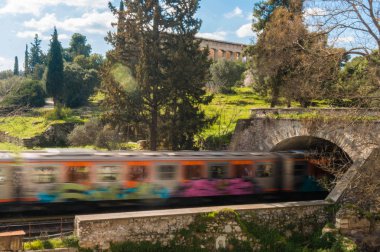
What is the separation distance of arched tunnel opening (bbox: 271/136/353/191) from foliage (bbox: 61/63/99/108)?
1381 inches

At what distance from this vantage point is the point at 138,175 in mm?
17781

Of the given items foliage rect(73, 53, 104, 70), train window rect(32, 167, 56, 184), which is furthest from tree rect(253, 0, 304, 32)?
foliage rect(73, 53, 104, 70)

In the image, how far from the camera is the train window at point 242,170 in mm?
19516

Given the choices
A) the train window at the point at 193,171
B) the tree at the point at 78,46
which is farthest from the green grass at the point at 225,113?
the tree at the point at 78,46

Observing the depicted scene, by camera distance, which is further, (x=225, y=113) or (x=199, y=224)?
(x=225, y=113)

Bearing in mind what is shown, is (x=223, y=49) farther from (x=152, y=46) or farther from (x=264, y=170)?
(x=264, y=170)

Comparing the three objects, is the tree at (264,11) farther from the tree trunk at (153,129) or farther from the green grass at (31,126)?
the green grass at (31,126)

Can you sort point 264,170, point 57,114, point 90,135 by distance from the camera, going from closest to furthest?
1. point 264,170
2. point 90,135
3. point 57,114

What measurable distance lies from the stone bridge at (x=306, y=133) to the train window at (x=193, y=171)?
6.00 metres

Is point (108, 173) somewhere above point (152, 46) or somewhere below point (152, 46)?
below

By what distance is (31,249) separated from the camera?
14.0 metres

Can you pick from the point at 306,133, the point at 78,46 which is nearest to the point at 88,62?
the point at 78,46

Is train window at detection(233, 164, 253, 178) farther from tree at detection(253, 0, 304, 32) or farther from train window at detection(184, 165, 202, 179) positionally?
tree at detection(253, 0, 304, 32)

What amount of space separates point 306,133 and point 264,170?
391 centimetres
